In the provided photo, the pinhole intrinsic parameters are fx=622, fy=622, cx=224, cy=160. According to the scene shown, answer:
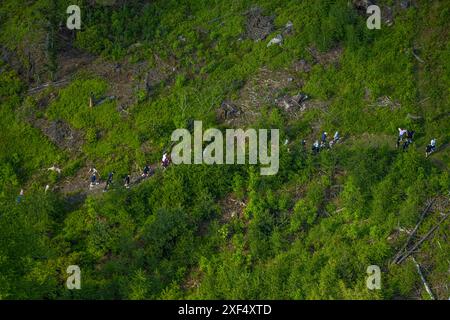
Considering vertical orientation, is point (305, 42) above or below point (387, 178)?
above

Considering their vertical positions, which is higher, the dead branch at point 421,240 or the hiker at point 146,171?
the hiker at point 146,171

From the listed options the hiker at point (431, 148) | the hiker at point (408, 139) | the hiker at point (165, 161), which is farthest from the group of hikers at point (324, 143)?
the hiker at point (165, 161)

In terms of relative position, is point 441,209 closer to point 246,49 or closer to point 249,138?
point 249,138

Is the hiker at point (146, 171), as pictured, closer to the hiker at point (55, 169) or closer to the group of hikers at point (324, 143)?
the hiker at point (55, 169)

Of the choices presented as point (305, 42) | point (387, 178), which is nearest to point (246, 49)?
point (305, 42)

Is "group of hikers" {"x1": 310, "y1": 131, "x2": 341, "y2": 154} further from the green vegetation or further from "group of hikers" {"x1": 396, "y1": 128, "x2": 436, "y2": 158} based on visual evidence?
"group of hikers" {"x1": 396, "y1": 128, "x2": 436, "y2": 158}

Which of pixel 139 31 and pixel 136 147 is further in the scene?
pixel 139 31

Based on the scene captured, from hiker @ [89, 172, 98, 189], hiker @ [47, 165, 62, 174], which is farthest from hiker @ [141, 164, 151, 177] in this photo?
hiker @ [47, 165, 62, 174]
